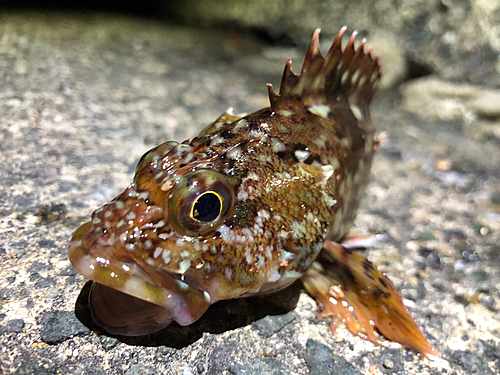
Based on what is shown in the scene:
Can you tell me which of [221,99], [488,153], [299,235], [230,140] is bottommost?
[221,99]

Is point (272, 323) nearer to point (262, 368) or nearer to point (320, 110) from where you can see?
point (262, 368)

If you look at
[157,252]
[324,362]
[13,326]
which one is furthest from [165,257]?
[324,362]

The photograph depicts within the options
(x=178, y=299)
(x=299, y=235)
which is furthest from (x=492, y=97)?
(x=178, y=299)

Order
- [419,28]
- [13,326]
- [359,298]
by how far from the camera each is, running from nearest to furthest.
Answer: [13,326] → [359,298] → [419,28]

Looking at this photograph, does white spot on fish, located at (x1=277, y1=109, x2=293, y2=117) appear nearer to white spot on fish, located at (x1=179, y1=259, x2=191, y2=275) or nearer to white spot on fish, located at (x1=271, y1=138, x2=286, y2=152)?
white spot on fish, located at (x1=271, y1=138, x2=286, y2=152)

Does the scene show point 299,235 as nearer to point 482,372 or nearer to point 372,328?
point 372,328

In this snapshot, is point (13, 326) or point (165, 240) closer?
point (165, 240)

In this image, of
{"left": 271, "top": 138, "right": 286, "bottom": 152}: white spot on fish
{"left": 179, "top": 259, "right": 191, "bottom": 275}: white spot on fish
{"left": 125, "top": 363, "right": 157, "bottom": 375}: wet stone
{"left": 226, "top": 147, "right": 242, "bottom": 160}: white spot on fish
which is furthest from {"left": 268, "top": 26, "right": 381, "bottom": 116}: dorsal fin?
{"left": 125, "top": 363, "right": 157, "bottom": 375}: wet stone
